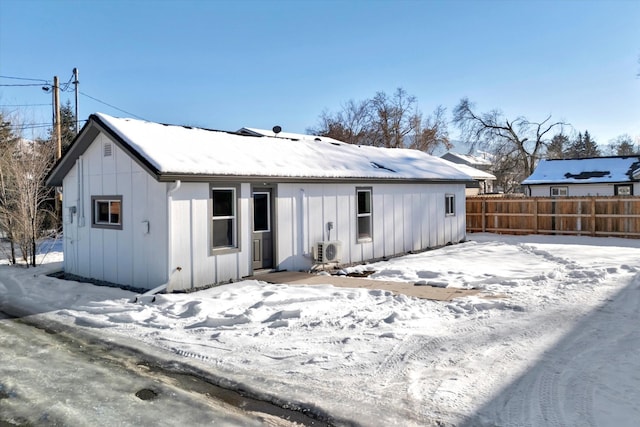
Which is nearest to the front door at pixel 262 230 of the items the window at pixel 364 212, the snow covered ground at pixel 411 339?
the snow covered ground at pixel 411 339

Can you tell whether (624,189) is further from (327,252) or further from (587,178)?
(327,252)

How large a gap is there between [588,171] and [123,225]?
1212 inches

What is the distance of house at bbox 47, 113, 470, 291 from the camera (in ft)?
30.1

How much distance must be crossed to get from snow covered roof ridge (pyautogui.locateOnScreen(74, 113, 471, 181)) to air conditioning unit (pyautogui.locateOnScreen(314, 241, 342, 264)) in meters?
1.68

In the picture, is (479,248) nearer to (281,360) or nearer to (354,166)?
(354,166)

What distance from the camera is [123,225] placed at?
32.9 ft

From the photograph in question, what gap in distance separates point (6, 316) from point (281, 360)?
536cm

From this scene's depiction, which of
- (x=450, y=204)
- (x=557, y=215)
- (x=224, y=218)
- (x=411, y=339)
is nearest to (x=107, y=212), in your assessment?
(x=224, y=218)

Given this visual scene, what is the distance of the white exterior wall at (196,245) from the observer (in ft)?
29.6

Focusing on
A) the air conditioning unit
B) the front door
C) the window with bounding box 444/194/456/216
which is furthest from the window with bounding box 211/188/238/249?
the window with bounding box 444/194/456/216

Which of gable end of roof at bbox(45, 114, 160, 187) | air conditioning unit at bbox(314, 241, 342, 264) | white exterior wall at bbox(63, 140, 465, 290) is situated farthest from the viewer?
air conditioning unit at bbox(314, 241, 342, 264)

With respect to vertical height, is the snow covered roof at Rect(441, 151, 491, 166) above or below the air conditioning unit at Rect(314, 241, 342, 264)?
above

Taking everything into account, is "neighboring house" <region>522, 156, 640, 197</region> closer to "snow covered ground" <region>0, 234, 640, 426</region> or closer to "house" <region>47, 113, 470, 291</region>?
"house" <region>47, 113, 470, 291</region>

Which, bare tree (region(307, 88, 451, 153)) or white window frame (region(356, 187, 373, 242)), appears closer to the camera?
white window frame (region(356, 187, 373, 242))
